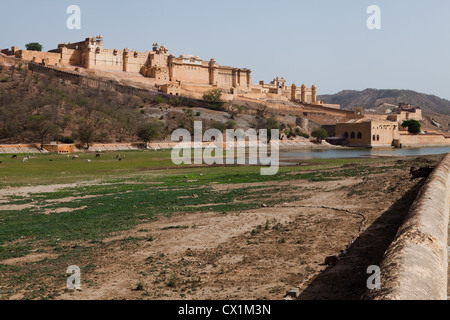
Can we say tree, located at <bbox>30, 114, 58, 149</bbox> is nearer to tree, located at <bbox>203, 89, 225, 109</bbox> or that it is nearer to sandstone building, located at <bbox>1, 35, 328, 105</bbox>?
sandstone building, located at <bbox>1, 35, 328, 105</bbox>

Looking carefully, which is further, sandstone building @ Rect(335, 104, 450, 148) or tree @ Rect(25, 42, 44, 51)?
tree @ Rect(25, 42, 44, 51)

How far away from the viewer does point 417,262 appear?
198 inches

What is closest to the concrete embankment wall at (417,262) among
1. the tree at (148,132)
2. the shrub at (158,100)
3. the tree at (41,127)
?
the tree at (41,127)

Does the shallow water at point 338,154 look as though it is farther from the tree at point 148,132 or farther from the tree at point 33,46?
the tree at point 33,46

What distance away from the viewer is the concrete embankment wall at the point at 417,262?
170 inches

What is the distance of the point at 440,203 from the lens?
8.66 metres

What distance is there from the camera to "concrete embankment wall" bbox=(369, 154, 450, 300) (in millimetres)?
4315

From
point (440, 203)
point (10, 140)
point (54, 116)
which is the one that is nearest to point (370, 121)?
point (54, 116)

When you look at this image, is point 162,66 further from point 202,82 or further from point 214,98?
point 214,98

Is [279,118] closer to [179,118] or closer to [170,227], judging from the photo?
[179,118]

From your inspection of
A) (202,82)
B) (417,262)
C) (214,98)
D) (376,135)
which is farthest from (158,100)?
(417,262)

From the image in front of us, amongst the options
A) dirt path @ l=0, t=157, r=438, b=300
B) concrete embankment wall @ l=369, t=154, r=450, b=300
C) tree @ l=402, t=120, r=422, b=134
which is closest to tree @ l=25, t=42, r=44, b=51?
tree @ l=402, t=120, r=422, b=134

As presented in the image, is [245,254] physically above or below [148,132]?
below
